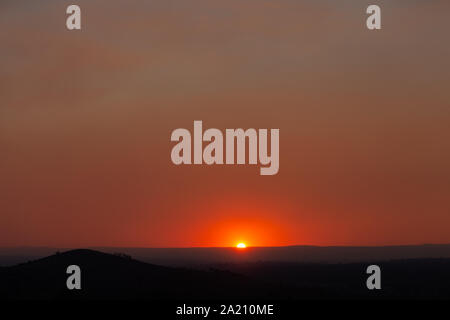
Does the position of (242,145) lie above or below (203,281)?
above

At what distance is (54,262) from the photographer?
1655cm

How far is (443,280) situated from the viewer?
49.0 ft

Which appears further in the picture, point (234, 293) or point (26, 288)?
point (26, 288)
